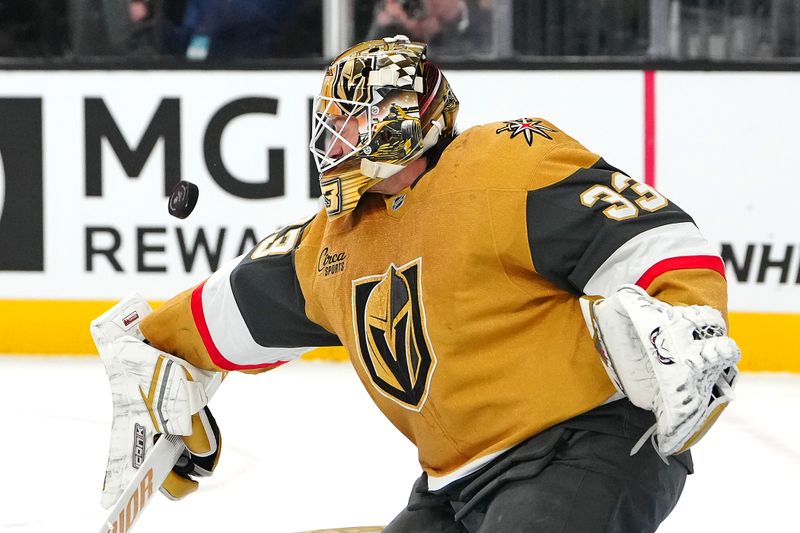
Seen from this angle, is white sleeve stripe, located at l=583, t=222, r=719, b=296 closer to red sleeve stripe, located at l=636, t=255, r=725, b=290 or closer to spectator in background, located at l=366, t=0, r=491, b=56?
red sleeve stripe, located at l=636, t=255, r=725, b=290

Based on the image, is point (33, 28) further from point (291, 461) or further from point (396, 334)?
point (396, 334)

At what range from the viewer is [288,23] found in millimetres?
5137

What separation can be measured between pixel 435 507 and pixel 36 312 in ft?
10.9

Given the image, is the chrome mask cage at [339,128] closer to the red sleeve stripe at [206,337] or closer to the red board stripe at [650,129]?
the red sleeve stripe at [206,337]

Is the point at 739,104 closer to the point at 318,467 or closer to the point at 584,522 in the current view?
the point at 318,467

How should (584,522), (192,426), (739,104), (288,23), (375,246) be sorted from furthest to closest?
(288,23)
(739,104)
(192,426)
(375,246)
(584,522)

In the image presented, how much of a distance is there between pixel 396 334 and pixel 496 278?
0.60ft

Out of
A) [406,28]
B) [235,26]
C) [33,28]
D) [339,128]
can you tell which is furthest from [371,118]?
[33,28]

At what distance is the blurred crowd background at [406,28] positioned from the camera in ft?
16.1

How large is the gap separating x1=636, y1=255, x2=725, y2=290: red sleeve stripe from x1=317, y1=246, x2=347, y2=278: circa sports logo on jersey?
0.51 m

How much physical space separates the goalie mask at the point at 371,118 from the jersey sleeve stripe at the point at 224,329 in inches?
11.8

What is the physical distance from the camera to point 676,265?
1710mm

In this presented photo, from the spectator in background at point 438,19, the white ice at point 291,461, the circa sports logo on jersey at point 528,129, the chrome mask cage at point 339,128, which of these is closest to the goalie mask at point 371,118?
the chrome mask cage at point 339,128

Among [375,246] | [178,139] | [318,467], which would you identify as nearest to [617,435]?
[375,246]
